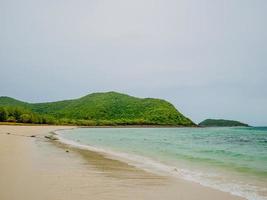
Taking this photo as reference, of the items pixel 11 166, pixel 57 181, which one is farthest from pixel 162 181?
pixel 11 166

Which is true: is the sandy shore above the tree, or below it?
below

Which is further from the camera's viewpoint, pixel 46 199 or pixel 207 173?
pixel 207 173

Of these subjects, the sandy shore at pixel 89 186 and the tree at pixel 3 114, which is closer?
the sandy shore at pixel 89 186

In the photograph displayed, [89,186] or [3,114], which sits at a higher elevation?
[3,114]

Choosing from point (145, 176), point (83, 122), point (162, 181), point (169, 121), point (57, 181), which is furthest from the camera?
point (169, 121)

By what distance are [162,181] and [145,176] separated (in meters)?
1.19

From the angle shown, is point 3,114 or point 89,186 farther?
point 3,114

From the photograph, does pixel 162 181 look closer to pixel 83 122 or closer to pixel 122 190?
pixel 122 190

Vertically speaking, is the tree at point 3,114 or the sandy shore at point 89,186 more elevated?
the tree at point 3,114

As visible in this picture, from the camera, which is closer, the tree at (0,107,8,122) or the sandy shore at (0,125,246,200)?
the sandy shore at (0,125,246,200)

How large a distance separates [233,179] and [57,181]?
21.0 feet

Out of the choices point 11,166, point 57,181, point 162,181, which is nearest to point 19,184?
point 57,181

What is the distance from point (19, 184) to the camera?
30.4ft

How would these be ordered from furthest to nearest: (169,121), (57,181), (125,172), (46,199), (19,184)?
(169,121) → (125,172) → (57,181) → (19,184) → (46,199)
